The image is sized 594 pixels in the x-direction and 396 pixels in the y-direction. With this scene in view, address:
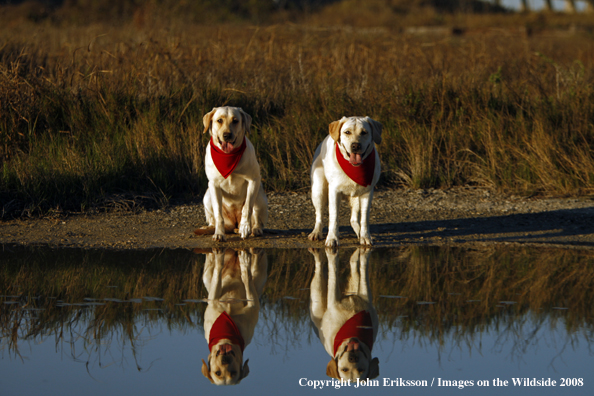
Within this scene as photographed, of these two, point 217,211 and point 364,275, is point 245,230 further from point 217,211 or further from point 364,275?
point 364,275

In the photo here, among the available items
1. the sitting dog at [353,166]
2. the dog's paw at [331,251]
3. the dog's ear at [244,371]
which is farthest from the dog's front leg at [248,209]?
the dog's ear at [244,371]

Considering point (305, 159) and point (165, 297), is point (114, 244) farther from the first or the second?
point (305, 159)

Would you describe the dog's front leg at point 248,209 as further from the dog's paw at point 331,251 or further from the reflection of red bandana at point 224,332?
the reflection of red bandana at point 224,332

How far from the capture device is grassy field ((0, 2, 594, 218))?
319 inches

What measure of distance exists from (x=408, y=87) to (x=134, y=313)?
6926 mm

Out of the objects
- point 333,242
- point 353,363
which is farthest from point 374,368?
point 333,242

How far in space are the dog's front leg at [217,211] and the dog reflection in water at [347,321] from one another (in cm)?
124

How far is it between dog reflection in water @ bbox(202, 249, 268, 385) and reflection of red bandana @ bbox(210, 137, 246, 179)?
0.71 m

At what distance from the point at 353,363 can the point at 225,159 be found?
3.05m

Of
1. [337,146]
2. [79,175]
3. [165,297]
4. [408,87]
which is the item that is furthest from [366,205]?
[408,87]

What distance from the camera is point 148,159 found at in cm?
836

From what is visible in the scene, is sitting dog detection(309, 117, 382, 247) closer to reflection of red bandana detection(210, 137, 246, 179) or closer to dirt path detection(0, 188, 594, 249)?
dirt path detection(0, 188, 594, 249)

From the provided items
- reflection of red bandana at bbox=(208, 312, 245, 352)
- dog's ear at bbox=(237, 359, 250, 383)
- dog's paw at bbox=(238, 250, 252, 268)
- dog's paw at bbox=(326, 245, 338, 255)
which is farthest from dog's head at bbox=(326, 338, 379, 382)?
dog's paw at bbox=(326, 245, 338, 255)

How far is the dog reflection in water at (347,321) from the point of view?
3.26 metres
